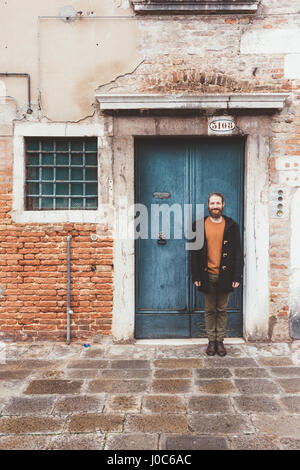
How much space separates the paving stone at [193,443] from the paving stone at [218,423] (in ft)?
0.33

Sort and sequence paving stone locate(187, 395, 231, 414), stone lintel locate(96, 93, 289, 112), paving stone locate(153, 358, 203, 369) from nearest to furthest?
paving stone locate(187, 395, 231, 414)
paving stone locate(153, 358, 203, 369)
stone lintel locate(96, 93, 289, 112)

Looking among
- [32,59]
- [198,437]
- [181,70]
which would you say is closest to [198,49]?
[181,70]

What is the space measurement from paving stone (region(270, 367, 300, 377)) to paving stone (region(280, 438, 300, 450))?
1327mm

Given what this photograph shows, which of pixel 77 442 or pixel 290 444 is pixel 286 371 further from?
pixel 77 442

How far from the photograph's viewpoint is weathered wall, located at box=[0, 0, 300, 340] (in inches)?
223

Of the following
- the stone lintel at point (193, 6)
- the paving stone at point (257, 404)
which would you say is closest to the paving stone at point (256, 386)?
the paving stone at point (257, 404)

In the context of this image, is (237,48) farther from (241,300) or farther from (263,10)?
(241,300)

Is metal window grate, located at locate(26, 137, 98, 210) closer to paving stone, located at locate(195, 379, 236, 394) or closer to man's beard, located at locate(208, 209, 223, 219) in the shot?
man's beard, located at locate(208, 209, 223, 219)

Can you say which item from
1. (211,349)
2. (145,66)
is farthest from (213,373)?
(145,66)

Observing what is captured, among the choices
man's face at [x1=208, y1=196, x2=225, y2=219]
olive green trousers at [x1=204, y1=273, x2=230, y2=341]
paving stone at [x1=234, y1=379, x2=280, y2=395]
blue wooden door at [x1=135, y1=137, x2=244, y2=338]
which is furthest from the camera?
blue wooden door at [x1=135, y1=137, x2=244, y2=338]

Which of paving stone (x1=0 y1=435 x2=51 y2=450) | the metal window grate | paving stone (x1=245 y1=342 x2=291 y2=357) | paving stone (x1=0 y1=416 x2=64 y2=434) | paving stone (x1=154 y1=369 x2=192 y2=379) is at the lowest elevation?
paving stone (x1=0 y1=435 x2=51 y2=450)

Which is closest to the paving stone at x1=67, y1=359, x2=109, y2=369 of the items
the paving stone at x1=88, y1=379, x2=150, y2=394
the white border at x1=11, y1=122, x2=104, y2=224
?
the paving stone at x1=88, y1=379, x2=150, y2=394

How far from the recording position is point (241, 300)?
5.92 m
